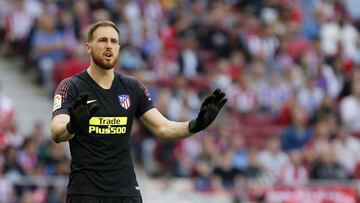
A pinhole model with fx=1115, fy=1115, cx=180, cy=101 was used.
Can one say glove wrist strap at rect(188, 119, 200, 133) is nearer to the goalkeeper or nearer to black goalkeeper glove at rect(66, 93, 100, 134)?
the goalkeeper

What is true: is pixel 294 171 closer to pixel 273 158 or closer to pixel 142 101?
pixel 273 158

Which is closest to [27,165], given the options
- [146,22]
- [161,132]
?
[146,22]

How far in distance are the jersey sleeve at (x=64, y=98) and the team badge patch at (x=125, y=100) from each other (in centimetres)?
32

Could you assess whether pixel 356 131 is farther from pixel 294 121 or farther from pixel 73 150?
pixel 73 150

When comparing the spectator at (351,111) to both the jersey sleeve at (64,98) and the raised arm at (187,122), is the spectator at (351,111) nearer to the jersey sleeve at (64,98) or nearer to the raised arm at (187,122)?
the raised arm at (187,122)

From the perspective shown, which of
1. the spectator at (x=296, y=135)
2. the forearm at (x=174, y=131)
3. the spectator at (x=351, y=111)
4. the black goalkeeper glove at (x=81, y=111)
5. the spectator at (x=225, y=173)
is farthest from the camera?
the spectator at (x=351, y=111)

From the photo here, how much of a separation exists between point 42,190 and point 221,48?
667cm


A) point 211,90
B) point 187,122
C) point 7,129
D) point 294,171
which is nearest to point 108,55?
point 187,122

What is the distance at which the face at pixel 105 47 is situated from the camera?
7.29 m

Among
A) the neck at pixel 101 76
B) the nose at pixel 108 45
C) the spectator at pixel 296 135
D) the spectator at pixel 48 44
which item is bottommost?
the neck at pixel 101 76

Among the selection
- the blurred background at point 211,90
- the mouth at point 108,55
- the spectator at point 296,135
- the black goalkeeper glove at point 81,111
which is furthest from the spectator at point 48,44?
the black goalkeeper glove at point 81,111

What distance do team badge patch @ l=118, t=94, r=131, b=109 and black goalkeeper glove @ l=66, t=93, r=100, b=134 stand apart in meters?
0.59

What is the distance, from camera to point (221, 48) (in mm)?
20297

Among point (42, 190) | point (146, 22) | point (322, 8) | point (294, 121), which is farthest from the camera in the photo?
point (322, 8)
